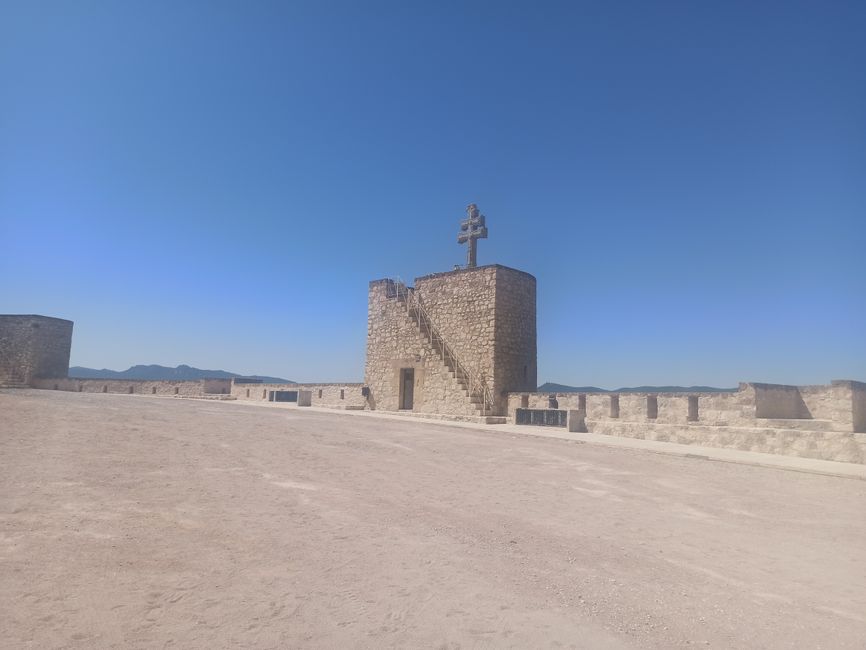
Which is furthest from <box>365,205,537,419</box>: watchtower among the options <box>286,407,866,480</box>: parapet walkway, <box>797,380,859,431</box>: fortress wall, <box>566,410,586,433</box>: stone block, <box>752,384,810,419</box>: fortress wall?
<box>797,380,859,431</box>: fortress wall

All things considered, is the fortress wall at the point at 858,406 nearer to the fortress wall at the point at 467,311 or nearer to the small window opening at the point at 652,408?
the small window opening at the point at 652,408

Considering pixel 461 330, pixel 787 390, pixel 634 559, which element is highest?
pixel 461 330

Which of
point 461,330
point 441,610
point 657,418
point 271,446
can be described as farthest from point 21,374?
point 441,610

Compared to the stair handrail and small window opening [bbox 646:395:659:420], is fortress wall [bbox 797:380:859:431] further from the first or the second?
the stair handrail

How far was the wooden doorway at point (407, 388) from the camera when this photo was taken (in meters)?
21.9

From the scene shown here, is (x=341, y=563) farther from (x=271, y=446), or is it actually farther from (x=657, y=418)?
(x=657, y=418)

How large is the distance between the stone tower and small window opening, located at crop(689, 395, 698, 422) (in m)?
7.17

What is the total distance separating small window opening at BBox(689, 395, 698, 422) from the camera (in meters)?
13.3

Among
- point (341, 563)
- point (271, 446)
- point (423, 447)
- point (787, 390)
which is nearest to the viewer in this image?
point (341, 563)

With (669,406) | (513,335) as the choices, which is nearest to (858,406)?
(669,406)

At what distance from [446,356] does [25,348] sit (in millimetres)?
32078

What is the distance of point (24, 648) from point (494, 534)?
3539mm

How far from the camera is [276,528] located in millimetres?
4641

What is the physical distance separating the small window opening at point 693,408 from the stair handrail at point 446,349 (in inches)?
286
